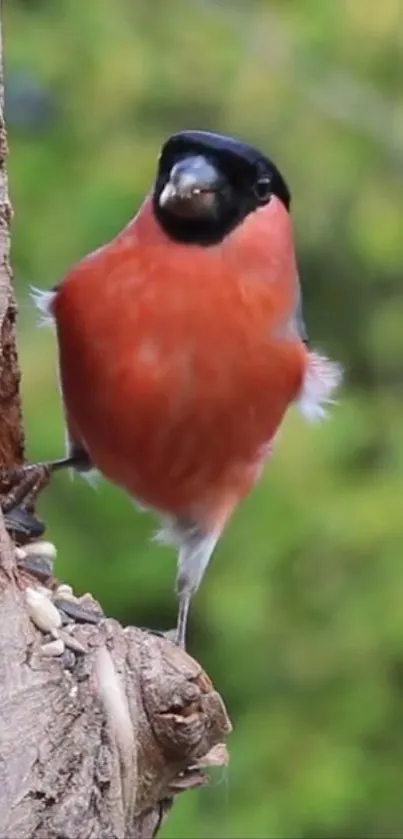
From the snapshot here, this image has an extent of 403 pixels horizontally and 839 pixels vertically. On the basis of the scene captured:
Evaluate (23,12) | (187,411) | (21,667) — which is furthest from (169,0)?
(21,667)

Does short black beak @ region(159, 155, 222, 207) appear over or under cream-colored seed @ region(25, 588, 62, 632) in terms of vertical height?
over

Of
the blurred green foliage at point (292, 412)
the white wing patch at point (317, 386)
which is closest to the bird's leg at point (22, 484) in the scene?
the white wing patch at point (317, 386)

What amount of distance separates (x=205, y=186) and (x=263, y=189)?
0.37 ft

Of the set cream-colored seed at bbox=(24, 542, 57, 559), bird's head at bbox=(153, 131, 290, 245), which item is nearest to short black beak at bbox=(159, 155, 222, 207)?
bird's head at bbox=(153, 131, 290, 245)

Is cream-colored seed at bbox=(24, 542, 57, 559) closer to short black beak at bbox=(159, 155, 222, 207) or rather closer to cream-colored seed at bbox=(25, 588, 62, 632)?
cream-colored seed at bbox=(25, 588, 62, 632)

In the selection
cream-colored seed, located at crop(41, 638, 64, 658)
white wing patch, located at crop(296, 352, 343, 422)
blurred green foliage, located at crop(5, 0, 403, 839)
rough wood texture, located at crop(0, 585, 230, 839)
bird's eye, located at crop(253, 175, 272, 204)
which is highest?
bird's eye, located at crop(253, 175, 272, 204)

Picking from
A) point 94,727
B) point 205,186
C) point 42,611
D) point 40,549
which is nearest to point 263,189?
point 205,186

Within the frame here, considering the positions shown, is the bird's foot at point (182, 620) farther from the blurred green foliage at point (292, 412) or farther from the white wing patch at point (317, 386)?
the blurred green foliage at point (292, 412)

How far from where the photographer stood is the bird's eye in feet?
6.15

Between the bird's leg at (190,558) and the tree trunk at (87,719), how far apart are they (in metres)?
0.57

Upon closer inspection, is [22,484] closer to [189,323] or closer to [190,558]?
[189,323]

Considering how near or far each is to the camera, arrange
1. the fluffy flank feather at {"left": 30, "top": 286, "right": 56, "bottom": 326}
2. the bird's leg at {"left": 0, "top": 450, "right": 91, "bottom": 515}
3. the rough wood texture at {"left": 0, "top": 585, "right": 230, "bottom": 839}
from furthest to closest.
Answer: the fluffy flank feather at {"left": 30, "top": 286, "right": 56, "bottom": 326} → the bird's leg at {"left": 0, "top": 450, "right": 91, "bottom": 515} → the rough wood texture at {"left": 0, "top": 585, "right": 230, "bottom": 839}

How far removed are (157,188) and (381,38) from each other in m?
1.53

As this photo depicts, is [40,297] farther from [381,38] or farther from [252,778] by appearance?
[381,38]
